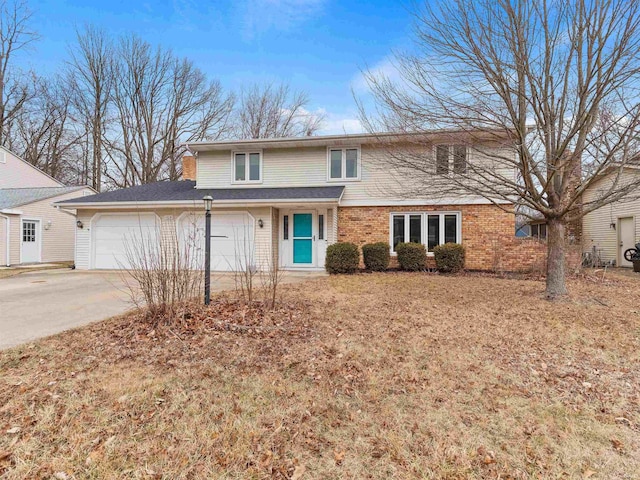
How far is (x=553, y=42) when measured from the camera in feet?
17.8

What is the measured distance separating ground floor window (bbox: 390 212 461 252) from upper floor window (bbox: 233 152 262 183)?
5.22 meters

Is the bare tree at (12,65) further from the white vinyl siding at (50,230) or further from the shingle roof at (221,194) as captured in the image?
the shingle roof at (221,194)

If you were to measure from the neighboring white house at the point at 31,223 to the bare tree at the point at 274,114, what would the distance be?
39.3 feet

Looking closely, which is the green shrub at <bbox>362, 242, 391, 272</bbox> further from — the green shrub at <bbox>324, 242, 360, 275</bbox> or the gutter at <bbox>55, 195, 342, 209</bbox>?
the gutter at <bbox>55, 195, 342, 209</bbox>

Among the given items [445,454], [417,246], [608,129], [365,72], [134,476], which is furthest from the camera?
[417,246]

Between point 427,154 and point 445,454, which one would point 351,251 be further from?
point 445,454

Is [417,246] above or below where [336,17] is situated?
below

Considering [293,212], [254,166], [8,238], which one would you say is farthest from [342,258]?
[8,238]

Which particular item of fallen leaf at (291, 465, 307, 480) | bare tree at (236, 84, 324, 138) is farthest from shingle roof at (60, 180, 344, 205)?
bare tree at (236, 84, 324, 138)

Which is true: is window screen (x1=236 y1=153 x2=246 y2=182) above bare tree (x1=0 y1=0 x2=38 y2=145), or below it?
below

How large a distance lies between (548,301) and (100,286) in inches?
396

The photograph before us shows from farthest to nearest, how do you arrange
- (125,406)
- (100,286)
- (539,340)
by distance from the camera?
(100,286)
(539,340)
(125,406)

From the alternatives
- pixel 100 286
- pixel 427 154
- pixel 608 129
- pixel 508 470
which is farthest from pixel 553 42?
pixel 100 286

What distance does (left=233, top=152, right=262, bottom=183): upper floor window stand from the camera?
12492mm
